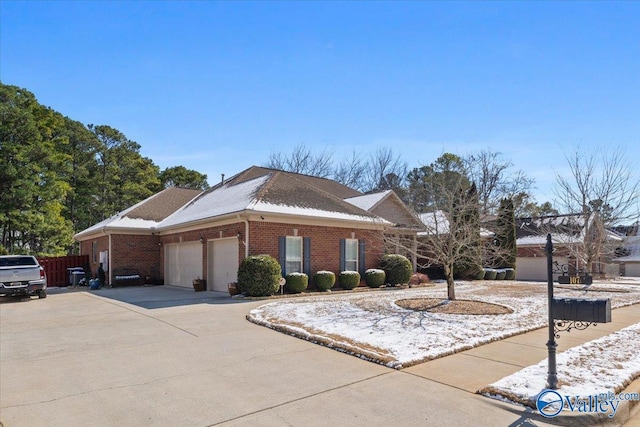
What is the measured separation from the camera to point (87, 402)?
186 inches

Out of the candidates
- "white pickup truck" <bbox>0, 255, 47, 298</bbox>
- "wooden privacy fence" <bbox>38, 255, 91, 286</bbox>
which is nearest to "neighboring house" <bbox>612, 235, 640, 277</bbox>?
"white pickup truck" <bbox>0, 255, 47, 298</bbox>

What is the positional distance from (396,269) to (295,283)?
18.1 ft

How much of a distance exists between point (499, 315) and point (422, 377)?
5417 millimetres

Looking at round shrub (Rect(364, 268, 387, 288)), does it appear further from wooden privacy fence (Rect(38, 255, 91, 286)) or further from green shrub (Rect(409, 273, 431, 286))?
wooden privacy fence (Rect(38, 255, 91, 286))

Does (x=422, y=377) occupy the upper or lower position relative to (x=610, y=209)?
lower

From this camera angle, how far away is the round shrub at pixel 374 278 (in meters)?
18.1

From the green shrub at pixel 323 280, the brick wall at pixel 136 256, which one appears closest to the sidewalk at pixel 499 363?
the green shrub at pixel 323 280

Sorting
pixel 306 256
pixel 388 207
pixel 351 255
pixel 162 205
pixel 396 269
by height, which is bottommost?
pixel 396 269

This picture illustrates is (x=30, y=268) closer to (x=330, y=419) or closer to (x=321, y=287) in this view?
(x=321, y=287)

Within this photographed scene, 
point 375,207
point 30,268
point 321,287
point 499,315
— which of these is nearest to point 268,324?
point 499,315

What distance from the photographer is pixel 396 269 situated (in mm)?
18828

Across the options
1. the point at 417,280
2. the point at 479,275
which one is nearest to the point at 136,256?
the point at 417,280

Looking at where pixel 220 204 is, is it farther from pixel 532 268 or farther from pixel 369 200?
pixel 532 268

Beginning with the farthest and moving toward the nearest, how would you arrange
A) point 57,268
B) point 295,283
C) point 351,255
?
point 57,268 → point 351,255 → point 295,283
